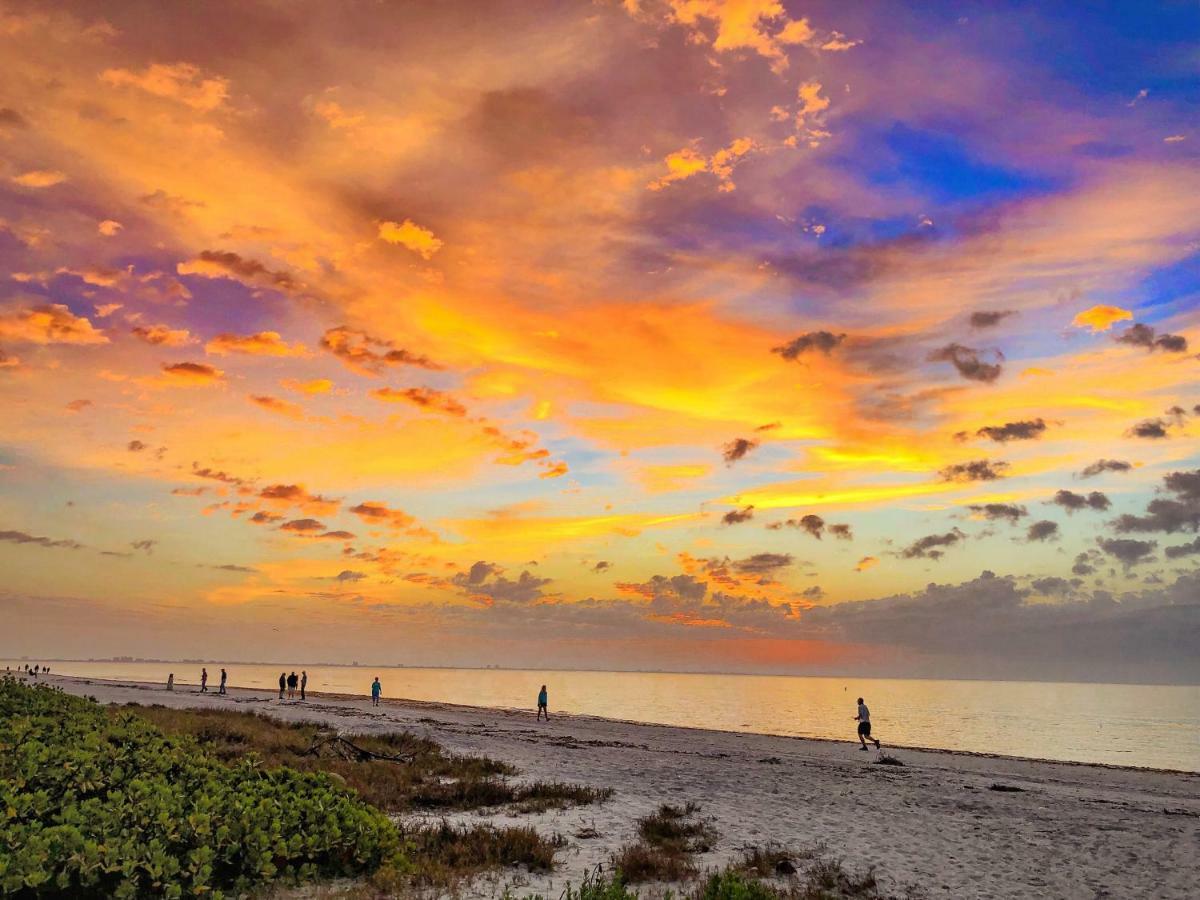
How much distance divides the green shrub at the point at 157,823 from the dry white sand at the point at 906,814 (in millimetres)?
2407

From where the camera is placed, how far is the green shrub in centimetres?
737

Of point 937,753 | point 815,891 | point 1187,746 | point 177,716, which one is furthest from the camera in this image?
point 1187,746

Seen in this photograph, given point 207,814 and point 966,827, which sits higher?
point 207,814

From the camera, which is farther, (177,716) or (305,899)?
(177,716)

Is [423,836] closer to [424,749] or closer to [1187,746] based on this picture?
[424,749]

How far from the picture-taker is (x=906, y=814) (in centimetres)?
2027

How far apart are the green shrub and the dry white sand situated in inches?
94.8

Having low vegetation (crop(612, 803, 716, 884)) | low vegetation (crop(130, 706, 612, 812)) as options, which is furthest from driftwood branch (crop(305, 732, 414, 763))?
low vegetation (crop(612, 803, 716, 884))

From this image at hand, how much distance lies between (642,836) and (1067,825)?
43.0 ft

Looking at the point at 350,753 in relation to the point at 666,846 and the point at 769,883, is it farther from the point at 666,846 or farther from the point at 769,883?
the point at 769,883

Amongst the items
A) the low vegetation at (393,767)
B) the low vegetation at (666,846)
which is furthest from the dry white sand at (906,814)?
the low vegetation at (393,767)

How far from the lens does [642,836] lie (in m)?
14.9

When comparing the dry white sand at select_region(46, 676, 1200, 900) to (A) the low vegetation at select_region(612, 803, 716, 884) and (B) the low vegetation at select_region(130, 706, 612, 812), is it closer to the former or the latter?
(A) the low vegetation at select_region(612, 803, 716, 884)

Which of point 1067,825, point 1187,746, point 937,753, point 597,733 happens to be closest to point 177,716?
point 597,733
